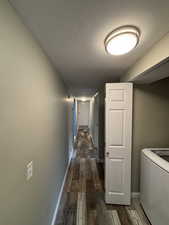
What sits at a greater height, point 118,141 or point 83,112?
point 83,112

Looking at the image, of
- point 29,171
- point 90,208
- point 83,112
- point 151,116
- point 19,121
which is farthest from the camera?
point 83,112

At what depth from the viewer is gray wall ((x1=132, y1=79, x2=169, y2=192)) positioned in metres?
2.27

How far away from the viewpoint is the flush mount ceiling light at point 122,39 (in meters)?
1.05

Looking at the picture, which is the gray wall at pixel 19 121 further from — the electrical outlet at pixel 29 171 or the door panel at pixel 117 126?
the door panel at pixel 117 126

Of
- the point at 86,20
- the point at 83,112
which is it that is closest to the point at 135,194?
the point at 86,20

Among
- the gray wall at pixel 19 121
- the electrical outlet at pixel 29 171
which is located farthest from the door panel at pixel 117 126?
the electrical outlet at pixel 29 171

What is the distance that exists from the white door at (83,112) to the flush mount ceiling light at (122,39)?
31.2 ft

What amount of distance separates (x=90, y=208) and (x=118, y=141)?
3.96ft

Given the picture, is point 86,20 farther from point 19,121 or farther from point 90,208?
point 90,208

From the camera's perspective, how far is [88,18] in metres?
0.93

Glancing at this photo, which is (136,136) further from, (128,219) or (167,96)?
(128,219)

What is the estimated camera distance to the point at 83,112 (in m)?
11.0

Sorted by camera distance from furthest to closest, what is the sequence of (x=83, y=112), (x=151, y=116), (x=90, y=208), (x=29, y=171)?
(x=83, y=112)
(x=151, y=116)
(x=90, y=208)
(x=29, y=171)

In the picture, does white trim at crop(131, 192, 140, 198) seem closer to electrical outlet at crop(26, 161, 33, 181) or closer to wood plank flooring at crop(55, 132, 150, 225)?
wood plank flooring at crop(55, 132, 150, 225)
